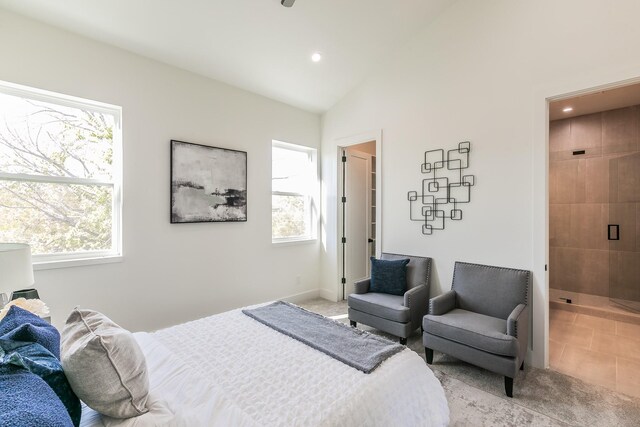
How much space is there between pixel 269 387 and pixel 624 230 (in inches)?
202

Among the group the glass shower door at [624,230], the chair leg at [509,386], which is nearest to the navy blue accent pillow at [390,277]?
the chair leg at [509,386]

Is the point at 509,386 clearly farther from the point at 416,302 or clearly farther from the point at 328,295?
the point at 328,295

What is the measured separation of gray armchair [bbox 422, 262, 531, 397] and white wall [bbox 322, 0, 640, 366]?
0.18m

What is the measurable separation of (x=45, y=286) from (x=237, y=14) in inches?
117

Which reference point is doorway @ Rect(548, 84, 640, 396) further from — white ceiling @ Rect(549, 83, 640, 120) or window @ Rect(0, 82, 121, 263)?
window @ Rect(0, 82, 121, 263)

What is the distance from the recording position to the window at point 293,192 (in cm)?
427

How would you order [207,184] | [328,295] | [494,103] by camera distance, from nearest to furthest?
[494,103]
[207,184]
[328,295]

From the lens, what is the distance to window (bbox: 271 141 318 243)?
4266 millimetres

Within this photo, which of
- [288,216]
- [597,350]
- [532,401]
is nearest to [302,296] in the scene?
[288,216]

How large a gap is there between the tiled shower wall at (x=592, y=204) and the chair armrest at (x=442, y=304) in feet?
9.08

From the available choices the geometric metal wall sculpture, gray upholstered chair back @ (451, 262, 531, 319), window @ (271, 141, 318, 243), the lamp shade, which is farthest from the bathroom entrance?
the lamp shade

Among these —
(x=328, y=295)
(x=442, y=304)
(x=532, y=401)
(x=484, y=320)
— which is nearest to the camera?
(x=532, y=401)

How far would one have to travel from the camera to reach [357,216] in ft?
15.7

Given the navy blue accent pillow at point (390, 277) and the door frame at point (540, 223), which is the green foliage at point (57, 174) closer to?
the navy blue accent pillow at point (390, 277)
